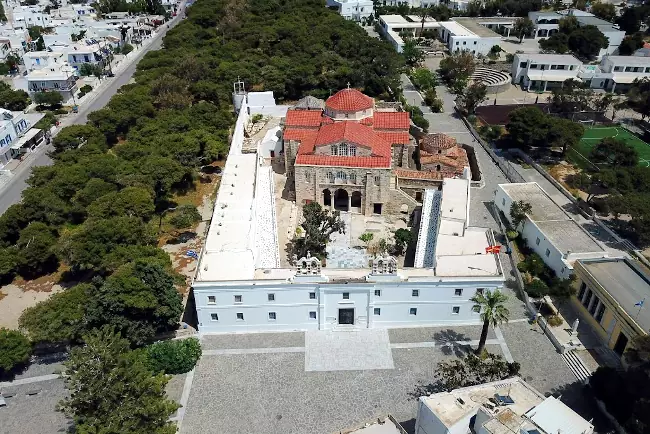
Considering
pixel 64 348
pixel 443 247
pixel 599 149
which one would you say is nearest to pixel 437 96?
pixel 599 149

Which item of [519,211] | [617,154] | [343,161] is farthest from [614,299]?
[617,154]

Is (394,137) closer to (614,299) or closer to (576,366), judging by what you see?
(614,299)

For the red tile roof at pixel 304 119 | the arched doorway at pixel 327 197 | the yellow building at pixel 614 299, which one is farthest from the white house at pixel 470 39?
the yellow building at pixel 614 299

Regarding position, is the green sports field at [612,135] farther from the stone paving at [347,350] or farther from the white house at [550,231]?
the stone paving at [347,350]

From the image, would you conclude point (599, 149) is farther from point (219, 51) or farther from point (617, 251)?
point (219, 51)

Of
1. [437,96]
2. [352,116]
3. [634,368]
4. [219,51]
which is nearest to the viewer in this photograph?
[634,368]

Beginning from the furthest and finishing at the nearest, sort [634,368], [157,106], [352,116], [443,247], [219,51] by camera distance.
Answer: [219,51]
[157,106]
[352,116]
[443,247]
[634,368]

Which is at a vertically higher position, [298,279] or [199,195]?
[298,279]

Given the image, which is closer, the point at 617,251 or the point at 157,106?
the point at 617,251

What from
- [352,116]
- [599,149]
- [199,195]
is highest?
[352,116]
